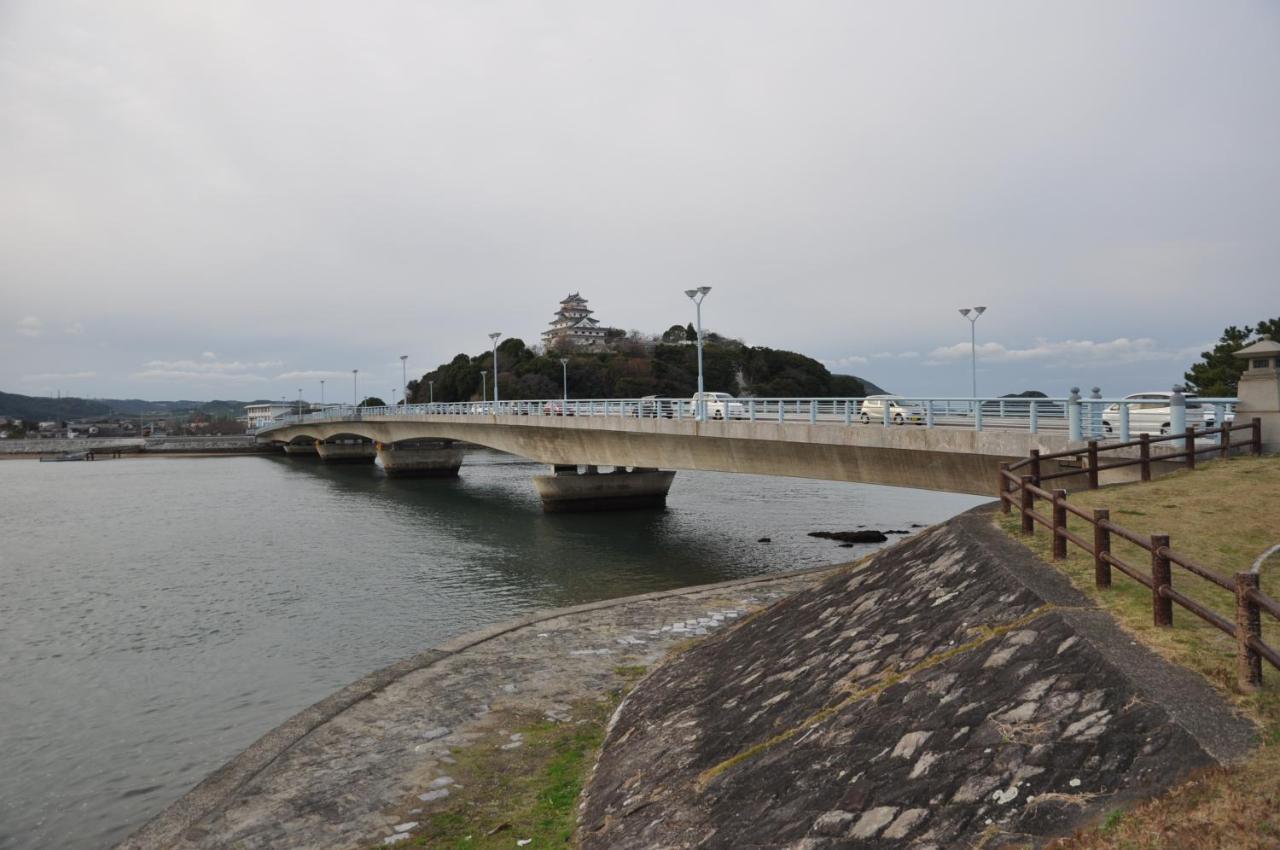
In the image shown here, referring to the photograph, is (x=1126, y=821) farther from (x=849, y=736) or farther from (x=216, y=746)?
(x=216, y=746)

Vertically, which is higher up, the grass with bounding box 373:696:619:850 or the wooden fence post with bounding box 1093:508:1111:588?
the wooden fence post with bounding box 1093:508:1111:588

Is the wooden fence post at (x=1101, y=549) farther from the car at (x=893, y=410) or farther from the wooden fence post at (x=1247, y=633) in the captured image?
the car at (x=893, y=410)

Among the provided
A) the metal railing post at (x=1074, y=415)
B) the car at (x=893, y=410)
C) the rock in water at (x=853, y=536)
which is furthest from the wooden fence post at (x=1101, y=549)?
the rock in water at (x=853, y=536)

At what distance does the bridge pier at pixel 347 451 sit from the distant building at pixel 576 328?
240 ft

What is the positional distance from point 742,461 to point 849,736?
2228 centimetres

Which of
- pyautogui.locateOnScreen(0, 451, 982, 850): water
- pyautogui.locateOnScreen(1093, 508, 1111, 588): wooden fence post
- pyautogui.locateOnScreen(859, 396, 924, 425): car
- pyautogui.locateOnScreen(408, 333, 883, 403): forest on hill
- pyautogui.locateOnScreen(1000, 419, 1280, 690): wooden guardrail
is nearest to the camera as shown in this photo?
pyautogui.locateOnScreen(1000, 419, 1280, 690): wooden guardrail

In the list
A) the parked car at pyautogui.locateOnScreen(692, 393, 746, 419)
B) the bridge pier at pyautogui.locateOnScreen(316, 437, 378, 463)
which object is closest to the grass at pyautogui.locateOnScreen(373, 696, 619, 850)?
the parked car at pyautogui.locateOnScreen(692, 393, 746, 419)

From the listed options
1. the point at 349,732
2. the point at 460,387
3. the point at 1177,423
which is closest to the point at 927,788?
the point at 349,732

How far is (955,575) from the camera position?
966cm

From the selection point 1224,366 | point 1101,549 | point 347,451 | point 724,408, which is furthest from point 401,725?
point 347,451

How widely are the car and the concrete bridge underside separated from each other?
0.79 metres

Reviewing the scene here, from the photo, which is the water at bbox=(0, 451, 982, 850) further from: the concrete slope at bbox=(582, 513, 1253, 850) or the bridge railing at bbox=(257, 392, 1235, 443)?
the concrete slope at bbox=(582, 513, 1253, 850)

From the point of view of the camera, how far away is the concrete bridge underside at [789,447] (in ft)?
65.1

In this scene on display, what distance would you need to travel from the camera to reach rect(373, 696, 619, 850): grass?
26.8ft
